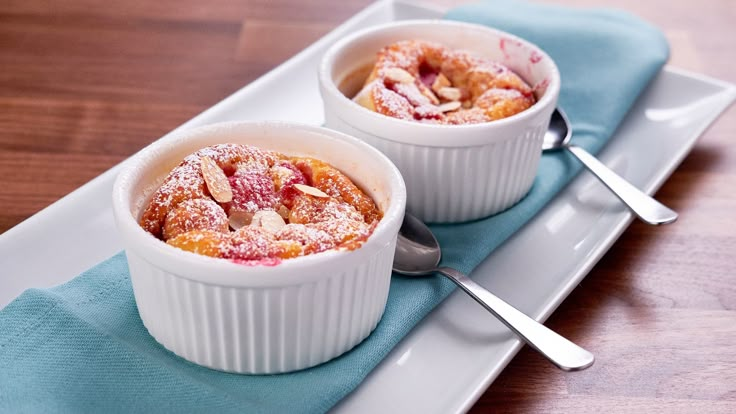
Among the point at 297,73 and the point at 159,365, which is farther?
the point at 297,73

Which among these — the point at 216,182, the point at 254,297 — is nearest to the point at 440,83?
the point at 216,182

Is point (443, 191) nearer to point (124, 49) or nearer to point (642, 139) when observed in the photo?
point (642, 139)

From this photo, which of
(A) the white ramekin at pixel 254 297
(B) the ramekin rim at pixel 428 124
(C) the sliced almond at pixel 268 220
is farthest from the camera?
(B) the ramekin rim at pixel 428 124

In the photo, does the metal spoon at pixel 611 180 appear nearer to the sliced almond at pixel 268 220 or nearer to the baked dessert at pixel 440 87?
the baked dessert at pixel 440 87

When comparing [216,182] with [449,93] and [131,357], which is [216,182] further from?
[449,93]

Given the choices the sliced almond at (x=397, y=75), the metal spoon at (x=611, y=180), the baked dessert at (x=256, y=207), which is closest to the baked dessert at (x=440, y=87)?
the sliced almond at (x=397, y=75)

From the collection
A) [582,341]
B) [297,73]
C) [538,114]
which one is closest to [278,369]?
[582,341]
